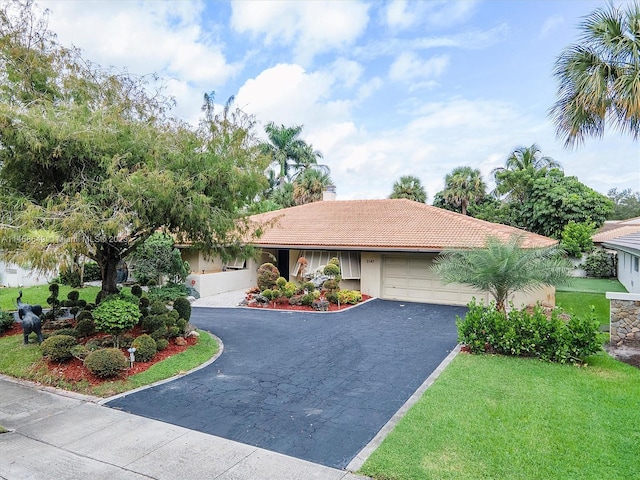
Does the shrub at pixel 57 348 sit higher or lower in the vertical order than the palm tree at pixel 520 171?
lower

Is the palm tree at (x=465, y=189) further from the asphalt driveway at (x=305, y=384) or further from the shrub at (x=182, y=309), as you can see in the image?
the shrub at (x=182, y=309)

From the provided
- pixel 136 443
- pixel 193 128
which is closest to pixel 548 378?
pixel 136 443

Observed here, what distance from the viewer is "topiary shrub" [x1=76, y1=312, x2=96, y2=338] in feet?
32.9

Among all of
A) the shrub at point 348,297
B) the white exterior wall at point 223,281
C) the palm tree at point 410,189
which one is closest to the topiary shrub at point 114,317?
the shrub at point 348,297

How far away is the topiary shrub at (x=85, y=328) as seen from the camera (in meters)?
10.0

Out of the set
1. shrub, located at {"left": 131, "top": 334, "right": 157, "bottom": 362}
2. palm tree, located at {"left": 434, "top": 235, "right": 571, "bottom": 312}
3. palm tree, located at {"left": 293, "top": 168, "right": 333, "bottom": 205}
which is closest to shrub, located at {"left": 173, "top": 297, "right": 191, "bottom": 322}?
shrub, located at {"left": 131, "top": 334, "right": 157, "bottom": 362}

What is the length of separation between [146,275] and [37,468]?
47.3 feet

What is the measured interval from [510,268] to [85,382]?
33.8ft

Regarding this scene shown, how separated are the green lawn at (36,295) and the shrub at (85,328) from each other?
722 cm

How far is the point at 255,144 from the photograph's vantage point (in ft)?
35.5

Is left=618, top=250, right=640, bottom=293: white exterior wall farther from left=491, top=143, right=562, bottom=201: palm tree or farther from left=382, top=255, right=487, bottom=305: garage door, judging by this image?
left=491, top=143, right=562, bottom=201: palm tree

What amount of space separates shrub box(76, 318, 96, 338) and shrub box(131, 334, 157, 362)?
5.70 feet

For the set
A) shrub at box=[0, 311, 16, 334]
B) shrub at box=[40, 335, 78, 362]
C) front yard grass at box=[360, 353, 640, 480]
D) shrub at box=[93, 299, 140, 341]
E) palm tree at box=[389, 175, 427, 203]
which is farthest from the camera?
palm tree at box=[389, 175, 427, 203]

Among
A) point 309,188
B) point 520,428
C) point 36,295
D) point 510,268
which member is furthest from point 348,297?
point 309,188
